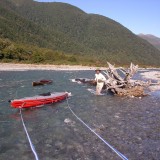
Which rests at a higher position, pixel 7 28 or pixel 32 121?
pixel 7 28

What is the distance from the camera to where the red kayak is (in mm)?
21792

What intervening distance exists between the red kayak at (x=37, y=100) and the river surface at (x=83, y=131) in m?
0.52

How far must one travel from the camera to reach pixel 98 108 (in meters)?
25.2

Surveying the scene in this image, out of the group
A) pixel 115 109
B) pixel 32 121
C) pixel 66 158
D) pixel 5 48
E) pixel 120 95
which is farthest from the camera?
pixel 5 48

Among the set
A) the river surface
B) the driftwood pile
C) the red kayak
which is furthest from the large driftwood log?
the red kayak

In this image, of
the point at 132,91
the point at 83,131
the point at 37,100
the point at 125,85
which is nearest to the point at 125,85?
the point at 125,85

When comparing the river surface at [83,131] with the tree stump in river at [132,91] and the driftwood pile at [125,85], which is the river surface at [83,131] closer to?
the tree stump in river at [132,91]

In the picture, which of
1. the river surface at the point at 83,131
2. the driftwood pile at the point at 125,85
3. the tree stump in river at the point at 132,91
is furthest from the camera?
the driftwood pile at the point at 125,85

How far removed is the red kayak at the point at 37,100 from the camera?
21792mm

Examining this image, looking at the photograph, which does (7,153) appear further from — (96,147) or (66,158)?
(96,147)

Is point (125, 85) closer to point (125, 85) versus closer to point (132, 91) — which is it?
point (125, 85)

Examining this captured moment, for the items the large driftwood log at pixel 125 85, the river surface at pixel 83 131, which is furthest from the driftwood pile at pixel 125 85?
the river surface at pixel 83 131

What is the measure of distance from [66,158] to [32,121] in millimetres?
7290

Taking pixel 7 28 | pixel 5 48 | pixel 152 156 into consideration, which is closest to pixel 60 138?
pixel 152 156
